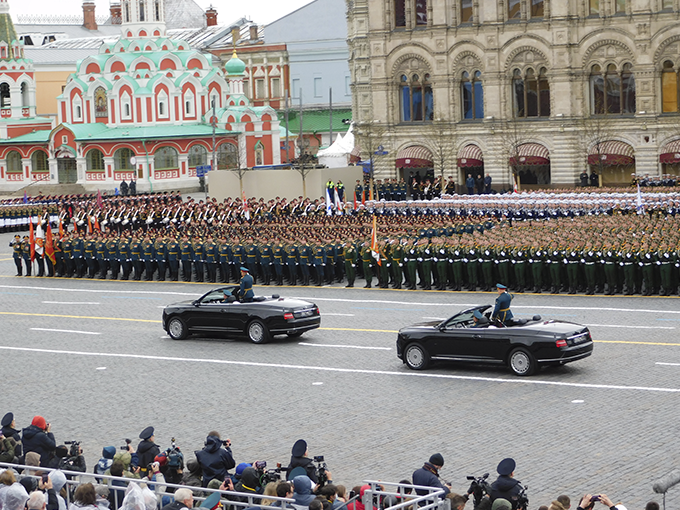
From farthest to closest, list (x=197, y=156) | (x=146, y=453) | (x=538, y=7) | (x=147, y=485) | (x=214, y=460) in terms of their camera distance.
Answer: (x=197, y=156) < (x=538, y=7) < (x=146, y=453) < (x=214, y=460) < (x=147, y=485)

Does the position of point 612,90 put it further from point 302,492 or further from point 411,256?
point 302,492

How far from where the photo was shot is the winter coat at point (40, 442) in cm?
1389

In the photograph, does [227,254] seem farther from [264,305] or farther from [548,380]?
[548,380]

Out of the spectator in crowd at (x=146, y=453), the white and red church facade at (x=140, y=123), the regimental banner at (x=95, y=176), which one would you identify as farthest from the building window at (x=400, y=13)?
the spectator in crowd at (x=146, y=453)

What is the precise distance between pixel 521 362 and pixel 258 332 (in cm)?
661

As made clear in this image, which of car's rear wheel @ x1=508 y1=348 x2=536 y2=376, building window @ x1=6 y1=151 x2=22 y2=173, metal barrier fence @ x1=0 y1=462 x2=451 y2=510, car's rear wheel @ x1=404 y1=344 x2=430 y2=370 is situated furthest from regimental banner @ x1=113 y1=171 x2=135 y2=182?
metal barrier fence @ x1=0 y1=462 x2=451 y2=510

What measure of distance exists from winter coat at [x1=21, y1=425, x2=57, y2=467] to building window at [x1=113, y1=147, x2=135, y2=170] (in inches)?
2725

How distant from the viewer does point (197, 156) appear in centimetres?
8394

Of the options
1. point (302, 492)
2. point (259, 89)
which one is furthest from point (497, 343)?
point (259, 89)

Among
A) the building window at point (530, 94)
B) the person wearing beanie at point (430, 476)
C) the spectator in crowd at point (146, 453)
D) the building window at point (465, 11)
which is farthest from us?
the building window at point (465, 11)

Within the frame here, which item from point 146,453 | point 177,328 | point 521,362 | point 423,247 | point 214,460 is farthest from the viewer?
point 423,247

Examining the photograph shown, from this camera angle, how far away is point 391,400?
725 inches

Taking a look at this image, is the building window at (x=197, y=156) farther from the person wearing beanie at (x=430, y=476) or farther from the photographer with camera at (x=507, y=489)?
the photographer with camera at (x=507, y=489)

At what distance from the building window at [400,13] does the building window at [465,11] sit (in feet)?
12.3
